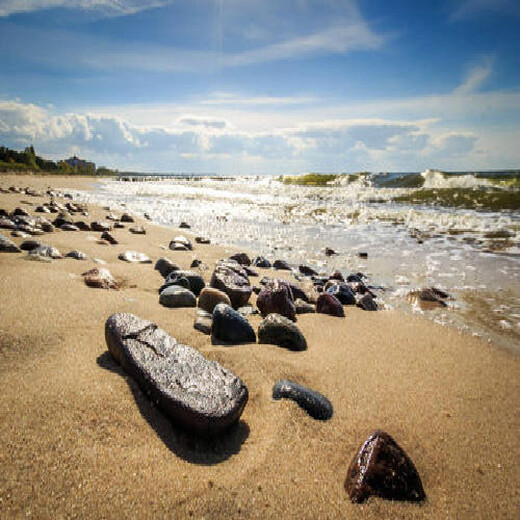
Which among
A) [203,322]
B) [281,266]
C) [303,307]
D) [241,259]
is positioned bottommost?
[281,266]

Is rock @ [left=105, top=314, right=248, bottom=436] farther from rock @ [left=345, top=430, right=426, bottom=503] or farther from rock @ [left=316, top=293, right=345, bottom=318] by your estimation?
rock @ [left=316, top=293, right=345, bottom=318]

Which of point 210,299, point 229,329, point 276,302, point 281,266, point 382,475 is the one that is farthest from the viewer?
point 281,266

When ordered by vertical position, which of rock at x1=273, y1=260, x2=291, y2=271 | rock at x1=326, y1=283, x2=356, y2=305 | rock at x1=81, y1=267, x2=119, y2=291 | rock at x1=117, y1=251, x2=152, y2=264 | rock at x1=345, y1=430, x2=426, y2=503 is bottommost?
rock at x1=273, y1=260, x2=291, y2=271

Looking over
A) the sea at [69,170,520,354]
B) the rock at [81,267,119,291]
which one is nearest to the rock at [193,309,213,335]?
the rock at [81,267,119,291]

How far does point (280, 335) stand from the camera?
2611mm

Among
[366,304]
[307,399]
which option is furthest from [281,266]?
[307,399]

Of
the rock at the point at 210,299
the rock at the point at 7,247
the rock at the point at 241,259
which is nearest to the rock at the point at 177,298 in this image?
the rock at the point at 210,299

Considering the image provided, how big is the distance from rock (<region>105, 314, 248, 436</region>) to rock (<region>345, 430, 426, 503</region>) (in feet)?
1.92

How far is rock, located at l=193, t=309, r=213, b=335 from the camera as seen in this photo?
2619mm

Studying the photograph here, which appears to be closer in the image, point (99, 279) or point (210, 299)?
point (210, 299)

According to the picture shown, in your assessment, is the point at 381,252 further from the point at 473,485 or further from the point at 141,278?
the point at 473,485

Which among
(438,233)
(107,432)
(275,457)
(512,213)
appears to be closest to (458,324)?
(275,457)

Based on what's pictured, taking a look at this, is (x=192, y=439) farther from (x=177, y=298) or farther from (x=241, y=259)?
(x=241, y=259)

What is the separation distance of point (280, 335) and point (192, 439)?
1197 mm
